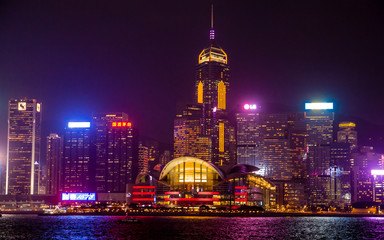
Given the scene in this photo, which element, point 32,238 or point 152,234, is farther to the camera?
point 152,234

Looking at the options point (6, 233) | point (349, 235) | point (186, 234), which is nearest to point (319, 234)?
point (349, 235)

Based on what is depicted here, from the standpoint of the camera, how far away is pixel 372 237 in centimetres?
11500

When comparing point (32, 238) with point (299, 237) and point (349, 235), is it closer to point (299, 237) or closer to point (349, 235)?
point (299, 237)

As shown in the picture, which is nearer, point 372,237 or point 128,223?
point 372,237

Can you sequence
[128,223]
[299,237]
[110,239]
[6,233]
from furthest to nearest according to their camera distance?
1. [128,223]
2. [6,233]
3. [299,237]
4. [110,239]

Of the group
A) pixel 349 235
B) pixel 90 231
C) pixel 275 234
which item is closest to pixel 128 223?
pixel 90 231

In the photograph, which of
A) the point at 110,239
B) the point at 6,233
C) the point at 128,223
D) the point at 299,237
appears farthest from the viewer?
the point at 128,223

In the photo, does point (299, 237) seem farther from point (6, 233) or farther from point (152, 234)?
point (6, 233)

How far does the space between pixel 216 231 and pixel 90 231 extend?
28.9m

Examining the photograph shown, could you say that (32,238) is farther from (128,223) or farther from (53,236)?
(128,223)

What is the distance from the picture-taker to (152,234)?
11300 centimetres

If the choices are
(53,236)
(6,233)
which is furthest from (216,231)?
(6,233)

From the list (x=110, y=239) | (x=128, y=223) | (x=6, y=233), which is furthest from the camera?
(x=128, y=223)

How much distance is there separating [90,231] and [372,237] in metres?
62.9
